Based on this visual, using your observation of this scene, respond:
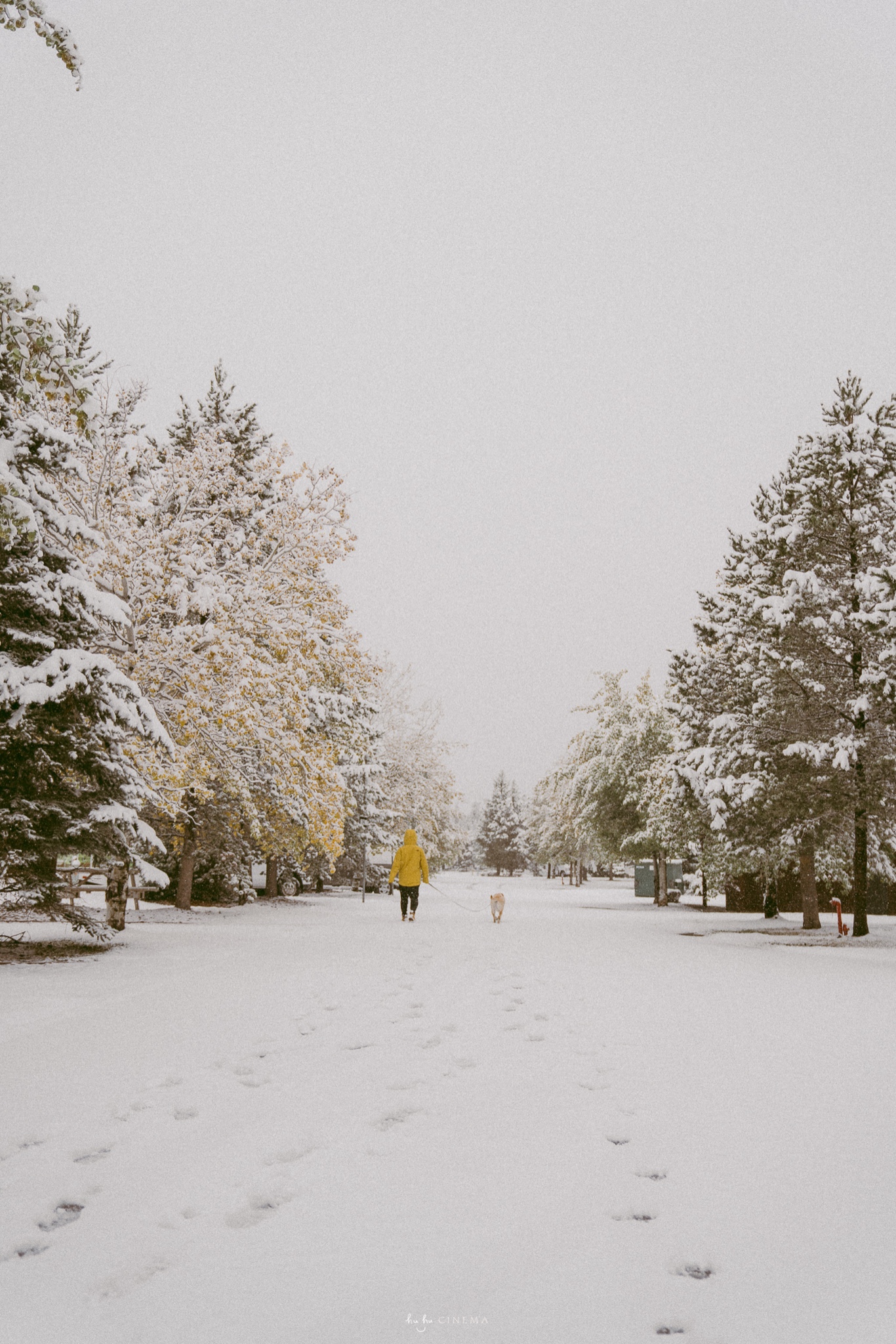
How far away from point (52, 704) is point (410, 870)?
38.2 ft

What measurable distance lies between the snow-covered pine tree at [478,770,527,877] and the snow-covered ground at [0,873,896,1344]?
86.3 meters

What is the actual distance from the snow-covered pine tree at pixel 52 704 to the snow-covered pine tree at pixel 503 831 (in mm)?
84382

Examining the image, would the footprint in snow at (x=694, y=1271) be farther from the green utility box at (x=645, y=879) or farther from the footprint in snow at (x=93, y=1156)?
the green utility box at (x=645, y=879)

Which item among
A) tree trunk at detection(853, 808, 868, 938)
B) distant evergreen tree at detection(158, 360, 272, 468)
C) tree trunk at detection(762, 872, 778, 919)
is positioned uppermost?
distant evergreen tree at detection(158, 360, 272, 468)

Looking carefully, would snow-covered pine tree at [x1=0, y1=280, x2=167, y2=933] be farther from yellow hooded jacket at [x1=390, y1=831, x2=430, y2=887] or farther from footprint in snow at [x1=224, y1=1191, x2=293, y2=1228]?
yellow hooded jacket at [x1=390, y1=831, x2=430, y2=887]

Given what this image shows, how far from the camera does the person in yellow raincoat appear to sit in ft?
66.5

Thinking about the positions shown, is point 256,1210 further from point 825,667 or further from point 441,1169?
point 825,667

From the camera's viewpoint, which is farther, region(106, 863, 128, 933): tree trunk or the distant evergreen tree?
the distant evergreen tree

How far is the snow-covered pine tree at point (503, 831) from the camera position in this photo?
9412cm

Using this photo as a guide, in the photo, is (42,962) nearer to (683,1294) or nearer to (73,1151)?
(73,1151)

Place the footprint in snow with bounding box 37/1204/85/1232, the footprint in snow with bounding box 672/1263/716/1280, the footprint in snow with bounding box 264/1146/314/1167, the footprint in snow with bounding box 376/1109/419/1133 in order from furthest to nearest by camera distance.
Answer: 1. the footprint in snow with bounding box 376/1109/419/1133
2. the footprint in snow with bounding box 264/1146/314/1167
3. the footprint in snow with bounding box 37/1204/85/1232
4. the footprint in snow with bounding box 672/1263/716/1280

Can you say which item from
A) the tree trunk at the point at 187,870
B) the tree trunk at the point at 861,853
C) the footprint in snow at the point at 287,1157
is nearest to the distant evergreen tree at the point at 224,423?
the tree trunk at the point at 187,870

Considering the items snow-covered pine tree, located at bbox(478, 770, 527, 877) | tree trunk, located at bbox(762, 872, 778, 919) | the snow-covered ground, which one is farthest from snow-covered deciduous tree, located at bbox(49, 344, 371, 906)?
snow-covered pine tree, located at bbox(478, 770, 527, 877)

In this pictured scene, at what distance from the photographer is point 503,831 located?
94.3m
